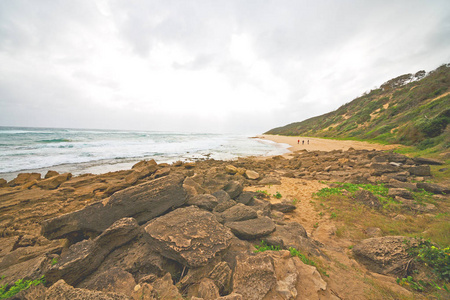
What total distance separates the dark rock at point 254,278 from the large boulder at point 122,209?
2.83 metres

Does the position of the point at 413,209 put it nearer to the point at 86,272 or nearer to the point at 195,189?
the point at 195,189

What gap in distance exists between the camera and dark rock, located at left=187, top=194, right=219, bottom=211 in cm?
555

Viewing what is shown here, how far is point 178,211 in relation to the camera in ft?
14.4

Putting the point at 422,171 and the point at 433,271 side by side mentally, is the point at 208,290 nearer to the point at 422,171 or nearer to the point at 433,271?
the point at 433,271

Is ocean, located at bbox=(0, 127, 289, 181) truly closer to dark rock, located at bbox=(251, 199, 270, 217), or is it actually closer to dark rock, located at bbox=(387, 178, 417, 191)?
dark rock, located at bbox=(251, 199, 270, 217)

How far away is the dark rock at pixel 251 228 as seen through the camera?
436cm

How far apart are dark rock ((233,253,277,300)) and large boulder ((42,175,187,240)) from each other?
2.83 meters

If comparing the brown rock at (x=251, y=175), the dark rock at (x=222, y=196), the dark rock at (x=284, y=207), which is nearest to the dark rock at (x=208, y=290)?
the dark rock at (x=222, y=196)

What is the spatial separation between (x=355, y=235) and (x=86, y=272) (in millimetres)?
7101

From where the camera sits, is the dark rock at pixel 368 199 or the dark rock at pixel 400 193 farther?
the dark rock at pixel 400 193

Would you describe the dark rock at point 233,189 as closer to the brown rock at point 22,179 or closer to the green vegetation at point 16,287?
the green vegetation at point 16,287

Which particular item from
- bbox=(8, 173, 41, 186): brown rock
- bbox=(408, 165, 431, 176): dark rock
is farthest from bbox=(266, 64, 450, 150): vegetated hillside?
bbox=(8, 173, 41, 186): brown rock

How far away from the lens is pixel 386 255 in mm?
3732

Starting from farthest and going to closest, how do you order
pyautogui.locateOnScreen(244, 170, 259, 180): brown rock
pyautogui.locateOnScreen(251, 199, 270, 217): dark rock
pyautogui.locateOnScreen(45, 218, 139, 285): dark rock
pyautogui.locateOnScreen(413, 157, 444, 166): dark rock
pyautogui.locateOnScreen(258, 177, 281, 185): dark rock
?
A: pyautogui.locateOnScreen(244, 170, 259, 180): brown rock → pyautogui.locateOnScreen(258, 177, 281, 185): dark rock → pyautogui.locateOnScreen(413, 157, 444, 166): dark rock → pyautogui.locateOnScreen(251, 199, 270, 217): dark rock → pyautogui.locateOnScreen(45, 218, 139, 285): dark rock
